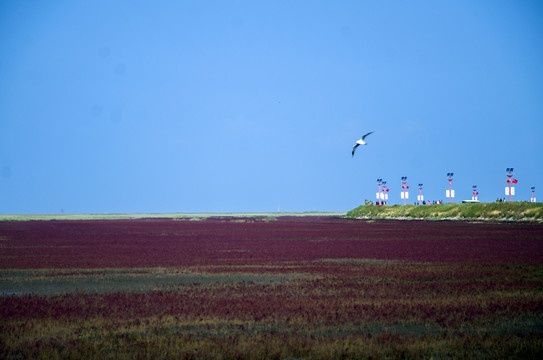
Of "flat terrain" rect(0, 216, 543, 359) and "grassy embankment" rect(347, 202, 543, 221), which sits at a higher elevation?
"grassy embankment" rect(347, 202, 543, 221)

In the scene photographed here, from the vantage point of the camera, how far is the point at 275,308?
20281 millimetres

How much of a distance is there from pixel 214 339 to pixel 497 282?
1453 cm

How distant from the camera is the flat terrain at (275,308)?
15203mm

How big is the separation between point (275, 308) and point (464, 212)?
101 m

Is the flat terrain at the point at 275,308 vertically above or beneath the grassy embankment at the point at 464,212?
beneath

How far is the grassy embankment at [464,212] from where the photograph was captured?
96262 millimetres

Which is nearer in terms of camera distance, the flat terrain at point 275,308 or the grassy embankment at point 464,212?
the flat terrain at point 275,308

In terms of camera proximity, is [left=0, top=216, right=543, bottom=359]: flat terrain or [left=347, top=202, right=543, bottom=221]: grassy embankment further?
[left=347, top=202, right=543, bottom=221]: grassy embankment

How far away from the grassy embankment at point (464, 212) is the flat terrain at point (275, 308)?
62.8 metres

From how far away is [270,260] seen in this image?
3794 centimetres

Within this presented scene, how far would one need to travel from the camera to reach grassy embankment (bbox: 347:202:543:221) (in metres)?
96.3

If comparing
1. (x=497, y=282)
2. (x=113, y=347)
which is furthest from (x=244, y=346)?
(x=497, y=282)

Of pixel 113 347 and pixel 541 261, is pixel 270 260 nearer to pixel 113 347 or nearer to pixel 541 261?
pixel 541 261

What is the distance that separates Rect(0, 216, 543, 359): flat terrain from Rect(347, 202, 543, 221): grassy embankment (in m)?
62.8
